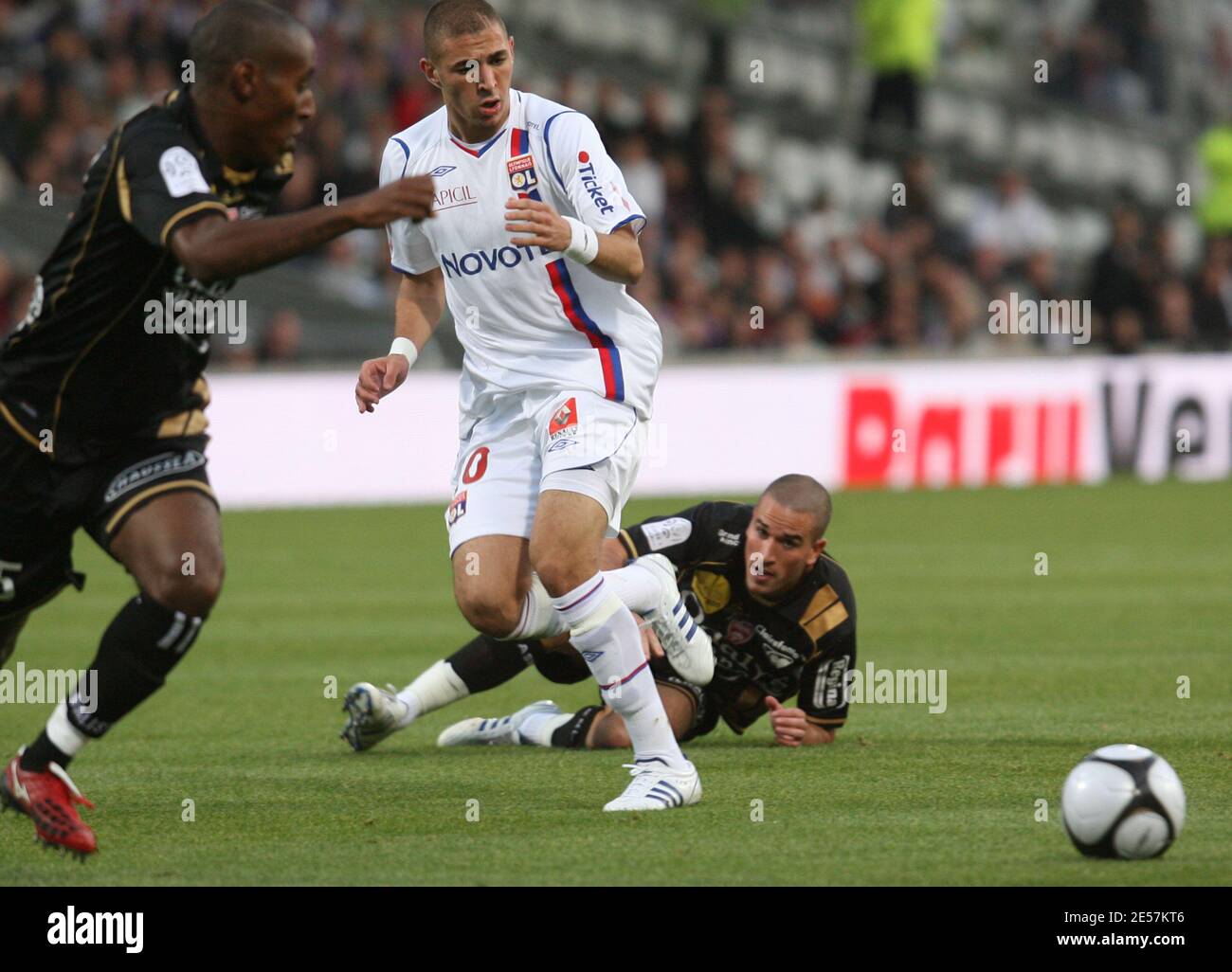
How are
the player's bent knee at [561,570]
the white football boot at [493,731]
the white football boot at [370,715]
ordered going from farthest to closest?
the white football boot at [493,731], the white football boot at [370,715], the player's bent knee at [561,570]

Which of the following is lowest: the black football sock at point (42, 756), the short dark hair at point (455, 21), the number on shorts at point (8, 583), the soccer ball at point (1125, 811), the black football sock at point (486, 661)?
the soccer ball at point (1125, 811)

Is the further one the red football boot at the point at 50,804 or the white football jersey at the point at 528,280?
the white football jersey at the point at 528,280

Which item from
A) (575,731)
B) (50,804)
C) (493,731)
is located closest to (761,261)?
(493,731)

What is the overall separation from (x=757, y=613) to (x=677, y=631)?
71 cm

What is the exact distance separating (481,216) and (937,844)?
257 cm

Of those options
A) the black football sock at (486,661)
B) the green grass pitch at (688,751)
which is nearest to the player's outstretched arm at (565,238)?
the green grass pitch at (688,751)

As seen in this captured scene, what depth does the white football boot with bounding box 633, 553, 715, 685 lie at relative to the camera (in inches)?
276

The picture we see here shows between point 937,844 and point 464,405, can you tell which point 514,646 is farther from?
point 937,844

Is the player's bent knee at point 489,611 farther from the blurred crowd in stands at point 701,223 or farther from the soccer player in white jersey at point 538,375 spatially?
the blurred crowd in stands at point 701,223

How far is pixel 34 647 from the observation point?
11102 millimetres

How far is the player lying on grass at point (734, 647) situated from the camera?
748 centimetres

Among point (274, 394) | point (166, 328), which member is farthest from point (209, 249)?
point (274, 394)

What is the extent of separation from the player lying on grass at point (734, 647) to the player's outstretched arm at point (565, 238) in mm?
1235

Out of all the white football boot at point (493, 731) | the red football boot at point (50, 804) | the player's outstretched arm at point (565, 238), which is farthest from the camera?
the white football boot at point (493, 731)
